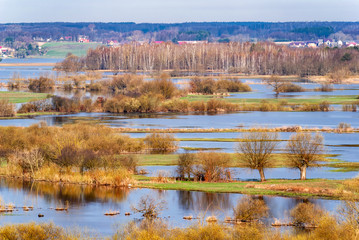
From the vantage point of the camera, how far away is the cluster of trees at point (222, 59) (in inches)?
6097

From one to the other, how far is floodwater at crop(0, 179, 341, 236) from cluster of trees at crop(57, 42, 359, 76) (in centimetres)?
11794

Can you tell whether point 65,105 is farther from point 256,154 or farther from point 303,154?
point 303,154

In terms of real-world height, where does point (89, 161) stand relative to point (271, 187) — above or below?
above

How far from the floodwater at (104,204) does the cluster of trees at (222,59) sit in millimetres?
117941

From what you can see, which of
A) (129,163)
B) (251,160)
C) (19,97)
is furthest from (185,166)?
(19,97)

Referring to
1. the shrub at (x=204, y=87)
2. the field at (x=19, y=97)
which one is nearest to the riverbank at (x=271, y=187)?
the field at (x=19, y=97)

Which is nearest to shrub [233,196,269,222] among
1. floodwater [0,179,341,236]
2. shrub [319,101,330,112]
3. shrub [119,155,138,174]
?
floodwater [0,179,341,236]

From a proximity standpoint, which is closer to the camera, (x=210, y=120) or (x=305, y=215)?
(x=305, y=215)

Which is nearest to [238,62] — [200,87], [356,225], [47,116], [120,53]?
[120,53]

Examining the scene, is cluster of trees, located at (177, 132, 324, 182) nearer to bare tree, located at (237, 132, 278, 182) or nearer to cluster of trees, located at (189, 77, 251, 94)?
bare tree, located at (237, 132, 278, 182)

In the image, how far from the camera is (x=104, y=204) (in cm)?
3453

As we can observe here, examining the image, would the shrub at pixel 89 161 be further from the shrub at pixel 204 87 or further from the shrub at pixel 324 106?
the shrub at pixel 204 87

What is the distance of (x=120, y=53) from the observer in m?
182

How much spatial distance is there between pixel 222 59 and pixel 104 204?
478 feet
